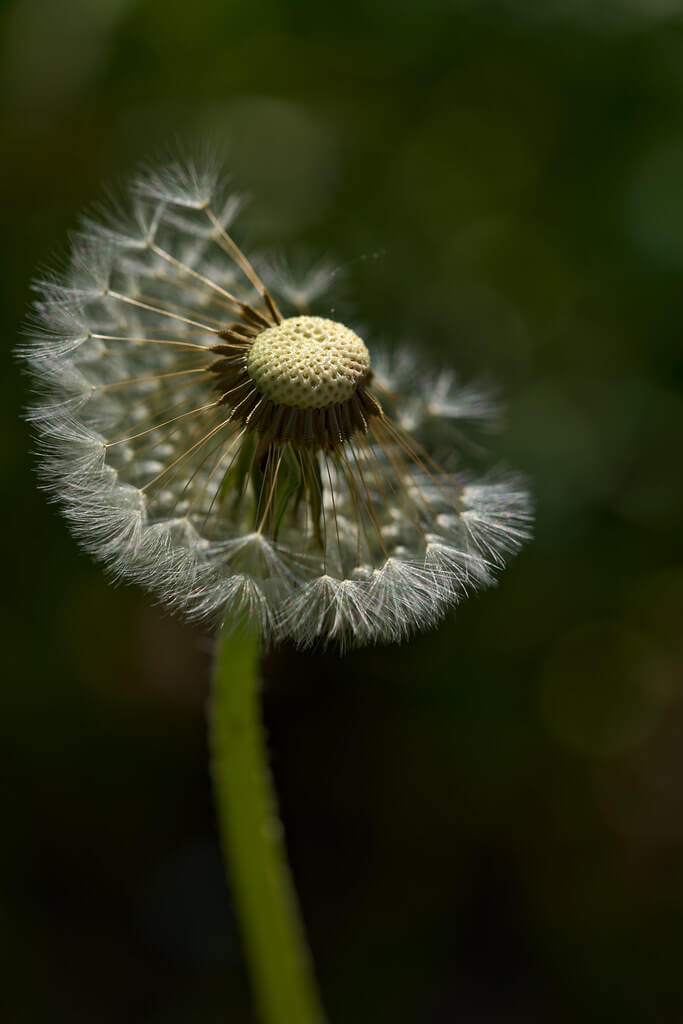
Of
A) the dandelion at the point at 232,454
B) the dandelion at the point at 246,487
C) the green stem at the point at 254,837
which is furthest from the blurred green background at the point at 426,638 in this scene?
the green stem at the point at 254,837

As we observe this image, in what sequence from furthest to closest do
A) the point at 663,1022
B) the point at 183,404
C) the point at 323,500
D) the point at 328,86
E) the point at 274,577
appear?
the point at 328,86 → the point at 663,1022 → the point at 183,404 → the point at 323,500 → the point at 274,577

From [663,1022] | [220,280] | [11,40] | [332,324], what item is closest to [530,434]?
[220,280]

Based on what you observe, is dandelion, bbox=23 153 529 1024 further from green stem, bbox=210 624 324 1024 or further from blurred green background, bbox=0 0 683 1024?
blurred green background, bbox=0 0 683 1024

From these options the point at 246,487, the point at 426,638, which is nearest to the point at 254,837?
the point at 246,487

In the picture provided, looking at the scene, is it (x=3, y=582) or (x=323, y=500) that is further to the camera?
(x=3, y=582)

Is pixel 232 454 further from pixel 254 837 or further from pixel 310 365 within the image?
pixel 254 837

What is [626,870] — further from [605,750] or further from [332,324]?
[332,324]
